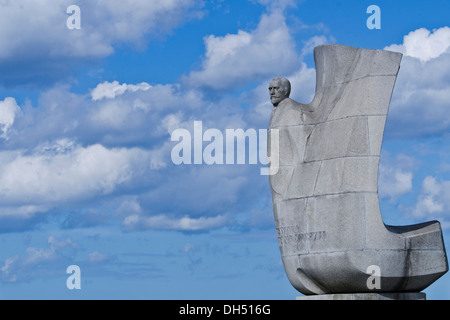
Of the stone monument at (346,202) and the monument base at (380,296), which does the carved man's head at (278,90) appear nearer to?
the stone monument at (346,202)

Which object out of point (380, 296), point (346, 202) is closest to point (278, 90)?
point (346, 202)

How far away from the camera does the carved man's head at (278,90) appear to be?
24.4 metres

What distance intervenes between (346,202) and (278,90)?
4039mm

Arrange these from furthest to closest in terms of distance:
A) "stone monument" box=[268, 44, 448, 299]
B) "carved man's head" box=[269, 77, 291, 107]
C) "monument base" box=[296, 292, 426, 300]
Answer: "carved man's head" box=[269, 77, 291, 107] → "monument base" box=[296, 292, 426, 300] → "stone monument" box=[268, 44, 448, 299]

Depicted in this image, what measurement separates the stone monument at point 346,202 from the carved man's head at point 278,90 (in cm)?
93

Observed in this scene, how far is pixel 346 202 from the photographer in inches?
856

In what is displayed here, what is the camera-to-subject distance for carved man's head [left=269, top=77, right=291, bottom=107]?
79.9 feet

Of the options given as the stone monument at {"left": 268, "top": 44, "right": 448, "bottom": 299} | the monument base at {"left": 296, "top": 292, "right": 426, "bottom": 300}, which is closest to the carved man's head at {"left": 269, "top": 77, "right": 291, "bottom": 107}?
the stone monument at {"left": 268, "top": 44, "right": 448, "bottom": 299}

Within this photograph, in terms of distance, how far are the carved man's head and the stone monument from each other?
0.93 metres

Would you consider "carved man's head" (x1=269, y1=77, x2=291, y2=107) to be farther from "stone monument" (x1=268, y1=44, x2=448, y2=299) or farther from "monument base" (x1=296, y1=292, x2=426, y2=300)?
"monument base" (x1=296, y1=292, x2=426, y2=300)

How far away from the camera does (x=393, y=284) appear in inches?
854

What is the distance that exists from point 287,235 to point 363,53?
473 centimetres
